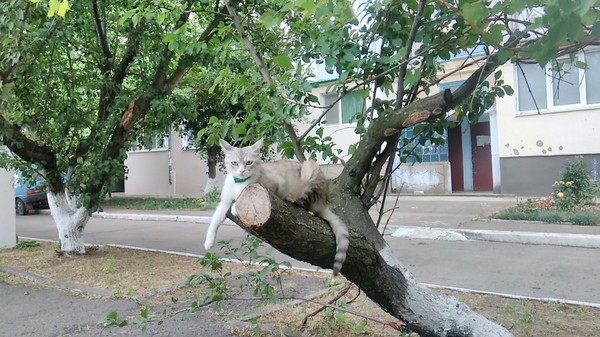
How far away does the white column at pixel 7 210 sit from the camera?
959cm

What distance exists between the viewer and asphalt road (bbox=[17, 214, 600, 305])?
5.97m

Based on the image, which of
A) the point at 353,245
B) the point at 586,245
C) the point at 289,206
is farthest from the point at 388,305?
the point at 586,245

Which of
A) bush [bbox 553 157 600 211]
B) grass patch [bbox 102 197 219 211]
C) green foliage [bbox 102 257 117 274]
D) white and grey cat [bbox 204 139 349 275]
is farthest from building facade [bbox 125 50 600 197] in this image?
white and grey cat [bbox 204 139 349 275]

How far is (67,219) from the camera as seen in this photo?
324 inches

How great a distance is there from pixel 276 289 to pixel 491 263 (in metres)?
3.77

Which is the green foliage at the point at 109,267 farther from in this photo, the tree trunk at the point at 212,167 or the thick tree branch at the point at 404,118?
the tree trunk at the point at 212,167

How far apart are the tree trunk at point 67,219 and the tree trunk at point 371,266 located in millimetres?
6562

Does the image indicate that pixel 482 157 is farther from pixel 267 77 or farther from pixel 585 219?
pixel 267 77

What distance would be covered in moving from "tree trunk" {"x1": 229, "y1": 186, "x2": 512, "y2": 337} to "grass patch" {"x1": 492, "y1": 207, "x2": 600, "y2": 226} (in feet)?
26.5

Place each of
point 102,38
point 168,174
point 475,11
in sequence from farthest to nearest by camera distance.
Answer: point 168,174 < point 102,38 < point 475,11

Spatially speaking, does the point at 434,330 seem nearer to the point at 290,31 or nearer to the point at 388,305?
the point at 388,305

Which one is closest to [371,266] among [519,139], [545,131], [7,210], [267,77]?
[267,77]

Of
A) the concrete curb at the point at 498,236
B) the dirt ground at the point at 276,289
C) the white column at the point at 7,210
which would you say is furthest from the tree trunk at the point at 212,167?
the concrete curb at the point at 498,236

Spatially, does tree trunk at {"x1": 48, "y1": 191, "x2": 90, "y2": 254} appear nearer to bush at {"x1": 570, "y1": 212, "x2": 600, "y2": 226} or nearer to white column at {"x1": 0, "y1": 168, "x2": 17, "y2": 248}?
white column at {"x1": 0, "y1": 168, "x2": 17, "y2": 248}
